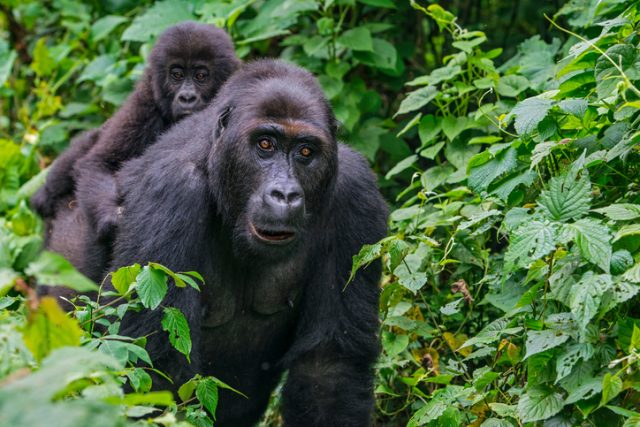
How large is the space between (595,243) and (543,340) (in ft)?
1.38

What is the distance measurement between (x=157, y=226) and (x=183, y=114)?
144 centimetres

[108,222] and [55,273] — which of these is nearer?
[55,273]

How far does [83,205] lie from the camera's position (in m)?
4.93

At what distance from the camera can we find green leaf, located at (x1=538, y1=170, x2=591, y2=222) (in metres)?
3.52

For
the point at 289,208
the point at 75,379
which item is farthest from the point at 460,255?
the point at 75,379

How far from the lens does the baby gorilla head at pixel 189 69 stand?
529cm

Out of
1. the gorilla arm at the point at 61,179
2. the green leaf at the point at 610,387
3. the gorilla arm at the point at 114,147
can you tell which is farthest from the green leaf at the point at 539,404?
the gorilla arm at the point at 61,179

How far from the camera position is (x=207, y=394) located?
3.47 metres

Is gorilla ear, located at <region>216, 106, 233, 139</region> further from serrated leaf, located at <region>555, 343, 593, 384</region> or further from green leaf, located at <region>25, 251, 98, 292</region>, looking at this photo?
green leaf, located at <region>25, 251, 98, 292</region>

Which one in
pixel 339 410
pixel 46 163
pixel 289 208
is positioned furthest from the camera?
pixel 46 163

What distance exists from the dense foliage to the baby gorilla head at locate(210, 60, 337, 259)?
0.35 meters

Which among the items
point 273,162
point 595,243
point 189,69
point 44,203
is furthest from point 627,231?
point 44,203

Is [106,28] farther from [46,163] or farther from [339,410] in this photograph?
[339,410]

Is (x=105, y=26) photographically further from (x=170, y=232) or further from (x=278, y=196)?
(x=278, y=196)
